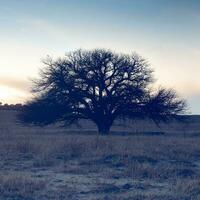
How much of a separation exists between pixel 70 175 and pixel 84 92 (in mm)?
26099

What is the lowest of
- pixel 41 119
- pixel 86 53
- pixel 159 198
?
pixel 159 198

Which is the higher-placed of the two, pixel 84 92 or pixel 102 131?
pixel 84 92

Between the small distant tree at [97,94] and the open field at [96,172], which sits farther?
the small distant tree at [97,94]

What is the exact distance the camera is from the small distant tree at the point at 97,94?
39.7m

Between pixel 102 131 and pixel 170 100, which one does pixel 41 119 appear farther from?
pixel 170 100

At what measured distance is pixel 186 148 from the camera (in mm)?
21094

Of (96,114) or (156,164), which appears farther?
Answer: (96,114)

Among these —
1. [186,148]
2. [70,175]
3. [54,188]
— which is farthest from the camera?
[186,148]

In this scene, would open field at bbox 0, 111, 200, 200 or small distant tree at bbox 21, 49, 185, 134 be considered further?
small distant tree at bbox 21, 49, 185, 134

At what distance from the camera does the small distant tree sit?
3969 cm

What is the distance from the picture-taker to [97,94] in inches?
1582

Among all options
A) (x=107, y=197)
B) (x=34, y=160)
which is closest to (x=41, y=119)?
(x=34, y=160)

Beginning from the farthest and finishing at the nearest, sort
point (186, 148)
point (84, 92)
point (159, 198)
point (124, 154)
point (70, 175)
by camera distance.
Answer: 1. point (84, 92)
2. point (186, 148)
3. point (124, 154)
4. point (70, 175)
5. point (159, 198)

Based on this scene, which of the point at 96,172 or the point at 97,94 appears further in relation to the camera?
the point at 97,94
